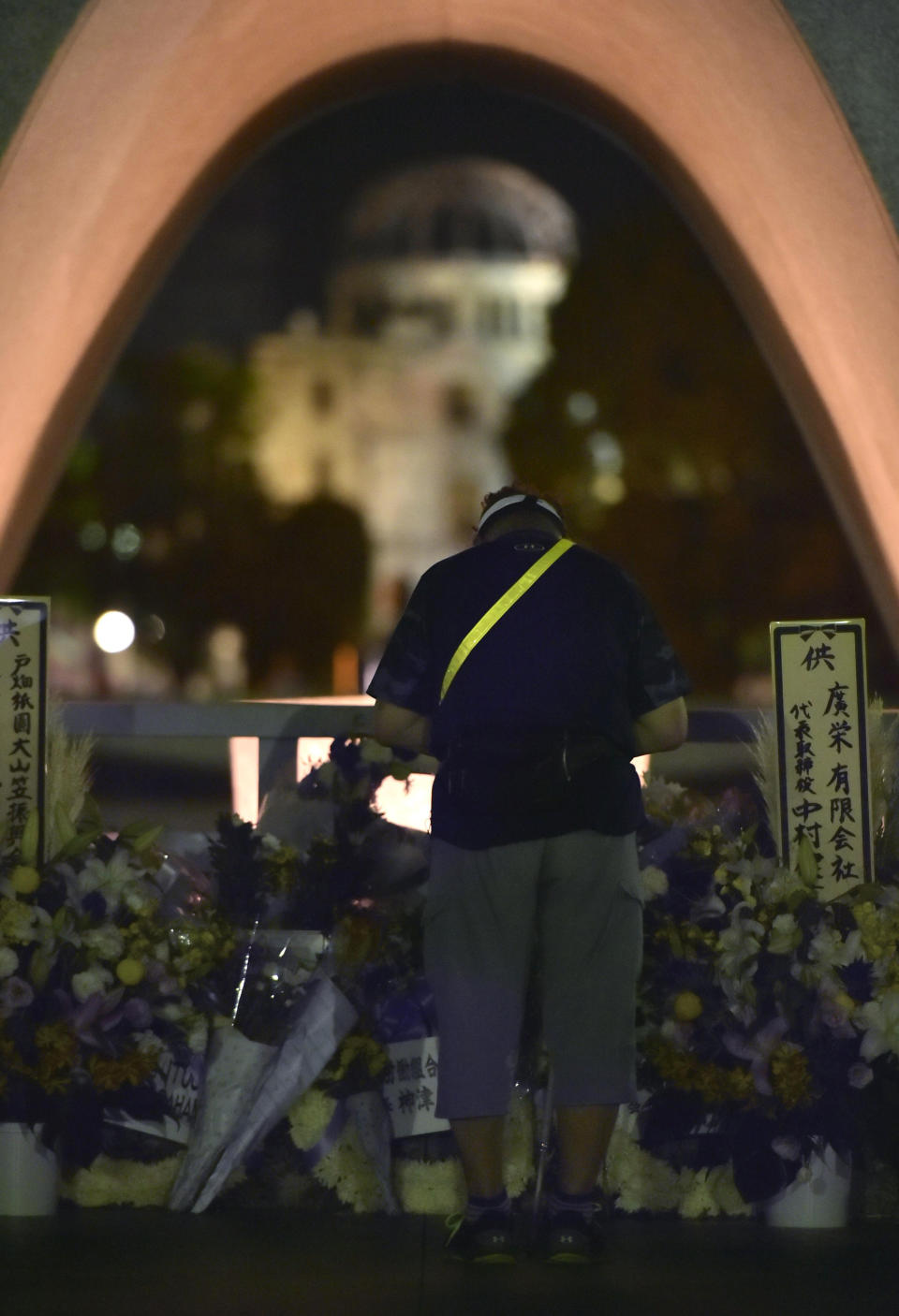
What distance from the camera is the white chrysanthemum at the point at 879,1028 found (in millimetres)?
3770

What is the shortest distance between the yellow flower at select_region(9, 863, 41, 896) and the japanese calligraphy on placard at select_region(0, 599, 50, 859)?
0.19 metres

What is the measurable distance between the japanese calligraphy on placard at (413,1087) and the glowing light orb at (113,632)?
29.5 m

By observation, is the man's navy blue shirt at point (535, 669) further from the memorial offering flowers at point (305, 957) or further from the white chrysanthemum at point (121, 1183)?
the white chrysanthemum at point (121, 1183)

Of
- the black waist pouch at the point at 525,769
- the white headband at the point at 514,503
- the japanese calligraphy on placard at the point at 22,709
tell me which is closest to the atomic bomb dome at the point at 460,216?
the japanese calligraphy on placard at the point at 22,709

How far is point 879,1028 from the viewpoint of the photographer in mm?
3779

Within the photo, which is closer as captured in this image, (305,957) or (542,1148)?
(542,1148)

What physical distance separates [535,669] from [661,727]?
A: 12.4 inches

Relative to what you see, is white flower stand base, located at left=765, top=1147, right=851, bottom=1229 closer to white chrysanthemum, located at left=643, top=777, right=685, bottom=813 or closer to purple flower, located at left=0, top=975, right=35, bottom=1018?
white chrysanthemum, located at left=643, top=777, right=685, bottom=813

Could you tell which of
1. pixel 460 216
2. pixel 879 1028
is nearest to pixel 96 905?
pixel 879 1028

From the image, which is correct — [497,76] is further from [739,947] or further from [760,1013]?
[760,1013]

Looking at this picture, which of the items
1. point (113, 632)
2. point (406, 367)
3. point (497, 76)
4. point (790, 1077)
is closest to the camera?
point (790, 1077)

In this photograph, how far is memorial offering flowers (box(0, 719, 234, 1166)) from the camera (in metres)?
3.84

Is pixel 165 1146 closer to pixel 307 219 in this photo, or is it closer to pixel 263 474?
pixel 307 219

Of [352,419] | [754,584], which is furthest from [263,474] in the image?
[754,584]
